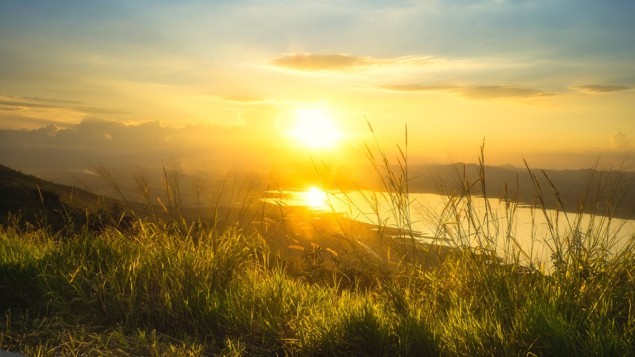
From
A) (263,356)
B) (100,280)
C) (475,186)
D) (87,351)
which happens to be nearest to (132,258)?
(100,280)

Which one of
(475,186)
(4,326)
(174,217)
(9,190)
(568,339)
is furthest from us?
(9,190)

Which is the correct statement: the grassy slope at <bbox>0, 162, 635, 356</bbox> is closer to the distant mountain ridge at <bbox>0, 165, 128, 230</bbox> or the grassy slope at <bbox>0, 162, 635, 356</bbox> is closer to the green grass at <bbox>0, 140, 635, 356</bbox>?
the green grass at <bbox>0, 140, 635, 356</bbox>

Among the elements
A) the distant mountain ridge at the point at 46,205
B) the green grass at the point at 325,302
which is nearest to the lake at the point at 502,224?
the green grass at the point at 325,302

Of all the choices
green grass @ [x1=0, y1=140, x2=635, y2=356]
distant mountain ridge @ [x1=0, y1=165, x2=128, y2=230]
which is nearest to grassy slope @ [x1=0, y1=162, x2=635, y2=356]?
green grass @ [x1=0, y1=140, x2=635, y2=356]

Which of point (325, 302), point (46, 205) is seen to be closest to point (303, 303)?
point (325, 302)

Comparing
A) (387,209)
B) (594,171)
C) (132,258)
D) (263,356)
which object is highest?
(594,171)

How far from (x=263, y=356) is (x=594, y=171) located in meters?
3.66

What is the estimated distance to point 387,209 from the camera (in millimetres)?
5723

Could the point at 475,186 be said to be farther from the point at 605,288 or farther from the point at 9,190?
the point at 9,190

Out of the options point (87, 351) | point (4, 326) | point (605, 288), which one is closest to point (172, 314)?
point (87, 351)

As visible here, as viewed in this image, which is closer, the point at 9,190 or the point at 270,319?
the point at 270,319

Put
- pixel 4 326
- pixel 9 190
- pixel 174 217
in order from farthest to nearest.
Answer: pixel 9 190, pixel 174 217, pixel 4 326

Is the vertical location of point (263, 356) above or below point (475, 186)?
below

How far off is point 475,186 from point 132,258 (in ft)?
10.6
